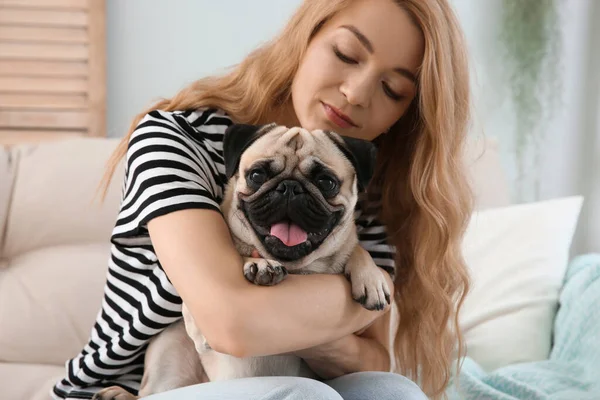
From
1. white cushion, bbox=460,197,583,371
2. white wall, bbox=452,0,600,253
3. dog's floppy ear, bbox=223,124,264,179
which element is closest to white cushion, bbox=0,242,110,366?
dog's floppy ear, bbox=223,124,264,179

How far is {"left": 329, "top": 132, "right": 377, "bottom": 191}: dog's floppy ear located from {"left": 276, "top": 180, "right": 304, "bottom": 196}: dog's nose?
14 cm

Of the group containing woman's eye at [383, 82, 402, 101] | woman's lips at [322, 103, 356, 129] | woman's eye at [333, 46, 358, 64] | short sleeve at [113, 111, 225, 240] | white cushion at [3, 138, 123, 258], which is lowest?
white cushion at [3, 138, 123, 258]

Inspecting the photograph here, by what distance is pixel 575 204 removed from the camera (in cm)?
225

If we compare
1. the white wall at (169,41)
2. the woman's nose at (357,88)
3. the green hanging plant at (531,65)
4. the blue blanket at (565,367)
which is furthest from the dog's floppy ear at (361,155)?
the green hanging plant at (531,65)

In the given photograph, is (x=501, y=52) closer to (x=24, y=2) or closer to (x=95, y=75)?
(x=95, y=75)

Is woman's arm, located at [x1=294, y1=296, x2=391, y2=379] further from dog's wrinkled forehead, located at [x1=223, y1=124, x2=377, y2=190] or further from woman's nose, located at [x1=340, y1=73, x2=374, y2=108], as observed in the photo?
woman's nose, located at [x1=340, y1=73, x2=374, y2=108]

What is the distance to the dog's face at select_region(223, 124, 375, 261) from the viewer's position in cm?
115

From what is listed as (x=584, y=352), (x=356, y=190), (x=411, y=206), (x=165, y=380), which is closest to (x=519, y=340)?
(x=584, y=352)

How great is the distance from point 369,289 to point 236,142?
33cm

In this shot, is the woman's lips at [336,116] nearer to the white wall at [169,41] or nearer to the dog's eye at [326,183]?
the dog's eye at [326,183]

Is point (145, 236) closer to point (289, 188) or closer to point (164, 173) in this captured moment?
point (164, 173)

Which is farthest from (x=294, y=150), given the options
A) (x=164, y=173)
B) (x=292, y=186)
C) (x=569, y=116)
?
(x=569, y=116)

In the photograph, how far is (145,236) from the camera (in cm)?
132

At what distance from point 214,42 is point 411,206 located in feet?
5.14
